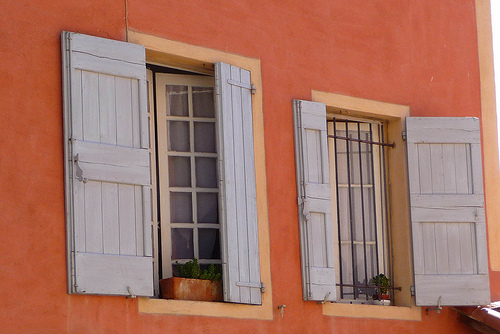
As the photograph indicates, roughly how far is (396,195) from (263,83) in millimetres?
1677

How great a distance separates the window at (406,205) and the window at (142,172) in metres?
1.01

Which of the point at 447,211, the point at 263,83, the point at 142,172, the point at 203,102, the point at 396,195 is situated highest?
the point at 263,83

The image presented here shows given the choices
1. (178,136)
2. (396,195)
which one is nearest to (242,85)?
(178,136)

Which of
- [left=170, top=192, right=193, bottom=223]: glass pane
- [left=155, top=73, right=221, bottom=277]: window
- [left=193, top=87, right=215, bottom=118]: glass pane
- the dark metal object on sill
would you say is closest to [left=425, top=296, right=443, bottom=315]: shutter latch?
the dark metal object on sill

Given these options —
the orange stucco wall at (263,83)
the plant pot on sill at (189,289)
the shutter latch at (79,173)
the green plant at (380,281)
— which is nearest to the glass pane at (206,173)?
the orange stucco wall at (263,83)

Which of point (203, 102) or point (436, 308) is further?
point (436, 308)

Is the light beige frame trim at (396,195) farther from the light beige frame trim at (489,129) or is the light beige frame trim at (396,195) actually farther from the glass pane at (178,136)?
the glass pane at (178,136)

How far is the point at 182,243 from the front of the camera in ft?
27.8

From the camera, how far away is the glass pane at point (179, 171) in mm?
8539

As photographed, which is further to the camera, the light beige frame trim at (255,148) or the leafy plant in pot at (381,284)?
the leafy plant in pot at (381,284)

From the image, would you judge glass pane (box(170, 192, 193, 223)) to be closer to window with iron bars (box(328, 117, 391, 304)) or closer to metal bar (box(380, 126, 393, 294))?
window with iron bars (box(328, 117, 391, 304))

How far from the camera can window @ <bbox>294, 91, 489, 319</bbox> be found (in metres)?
9.51

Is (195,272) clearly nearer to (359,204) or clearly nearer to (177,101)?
(177,101)

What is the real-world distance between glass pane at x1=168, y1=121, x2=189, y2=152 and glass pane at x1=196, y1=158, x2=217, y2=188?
0.49ft
